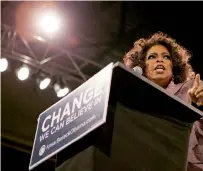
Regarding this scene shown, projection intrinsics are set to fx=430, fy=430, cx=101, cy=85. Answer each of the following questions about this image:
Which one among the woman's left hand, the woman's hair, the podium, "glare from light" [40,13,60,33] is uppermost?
"glare from light" [40,13,60,33]

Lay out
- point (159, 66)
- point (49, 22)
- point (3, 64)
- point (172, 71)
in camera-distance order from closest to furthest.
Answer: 1. point (159, 66)
2. point (172, 71)
3. point (49, 22)
4. point (3, 64)

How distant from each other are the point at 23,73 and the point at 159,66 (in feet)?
11.3

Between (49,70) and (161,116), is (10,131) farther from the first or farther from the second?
(161,116)

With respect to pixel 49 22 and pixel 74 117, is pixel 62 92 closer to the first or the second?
pixel 49 22

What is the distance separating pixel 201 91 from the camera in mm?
1053

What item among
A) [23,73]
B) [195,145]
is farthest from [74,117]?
[23,73]

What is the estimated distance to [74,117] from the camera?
996 millimetres

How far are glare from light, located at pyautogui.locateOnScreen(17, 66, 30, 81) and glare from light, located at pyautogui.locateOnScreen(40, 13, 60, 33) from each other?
1.97ft

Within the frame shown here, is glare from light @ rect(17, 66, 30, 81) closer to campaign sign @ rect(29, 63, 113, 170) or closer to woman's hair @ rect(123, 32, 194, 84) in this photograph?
woman's hair @ rect(123, 32, 194, 84)

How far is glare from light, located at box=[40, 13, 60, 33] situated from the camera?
4.20 meters

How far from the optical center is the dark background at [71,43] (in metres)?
3.98

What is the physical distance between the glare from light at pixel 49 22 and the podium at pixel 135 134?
326 cm

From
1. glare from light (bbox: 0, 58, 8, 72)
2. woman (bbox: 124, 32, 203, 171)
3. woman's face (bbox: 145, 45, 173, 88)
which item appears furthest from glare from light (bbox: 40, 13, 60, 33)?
woman's face (bbox: 145, 45, 173, 88)

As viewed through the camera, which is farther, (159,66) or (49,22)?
(49,22)
